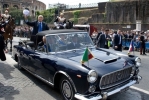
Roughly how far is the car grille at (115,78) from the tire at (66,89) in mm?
689

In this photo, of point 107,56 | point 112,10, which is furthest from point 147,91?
point 112,10

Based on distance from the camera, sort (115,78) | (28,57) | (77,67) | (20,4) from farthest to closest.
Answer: (20,4)
(28,57)
(115,78)
(77,67)

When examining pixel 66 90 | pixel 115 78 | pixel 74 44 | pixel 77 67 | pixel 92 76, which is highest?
pixel 74 44

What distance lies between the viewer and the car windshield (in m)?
5.83

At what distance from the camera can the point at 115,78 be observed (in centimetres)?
479

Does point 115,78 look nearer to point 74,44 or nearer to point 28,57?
point 74,44

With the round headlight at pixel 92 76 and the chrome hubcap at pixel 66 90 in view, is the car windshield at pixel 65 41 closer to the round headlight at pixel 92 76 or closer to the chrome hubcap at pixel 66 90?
the chrome hubcap at pixel 66 90

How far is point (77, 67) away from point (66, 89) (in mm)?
680

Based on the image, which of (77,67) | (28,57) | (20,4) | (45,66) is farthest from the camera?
(20,4)

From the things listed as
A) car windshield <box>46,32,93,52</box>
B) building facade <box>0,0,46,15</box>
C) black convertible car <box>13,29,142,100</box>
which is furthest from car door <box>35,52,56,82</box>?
building facade <box>0,0,46,15</box>

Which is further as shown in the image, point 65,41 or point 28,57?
point 28,57

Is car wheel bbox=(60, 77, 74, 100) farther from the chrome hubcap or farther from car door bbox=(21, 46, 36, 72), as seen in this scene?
car door bbox=(21, 46, 36, 72)

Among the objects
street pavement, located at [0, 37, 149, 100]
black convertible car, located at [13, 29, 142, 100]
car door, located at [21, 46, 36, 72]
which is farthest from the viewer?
car door, located at [21, 46, 36, 72]

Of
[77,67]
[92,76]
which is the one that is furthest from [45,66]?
[92,76]
